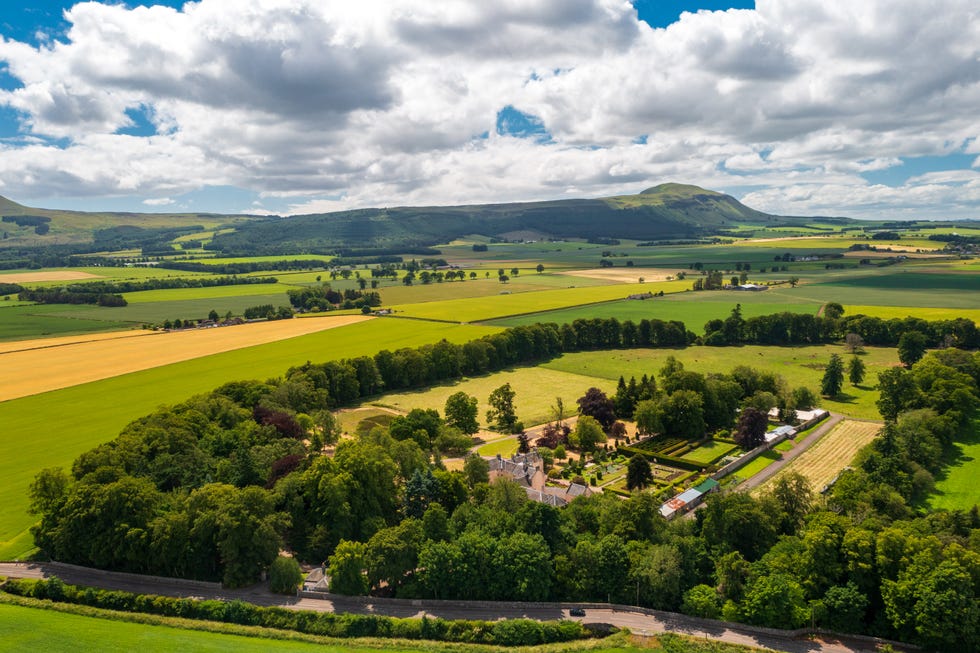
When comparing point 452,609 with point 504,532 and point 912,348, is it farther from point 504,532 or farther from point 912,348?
point 912,348

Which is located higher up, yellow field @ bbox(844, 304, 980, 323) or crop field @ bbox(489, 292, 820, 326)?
yellow field @ bbox(844, 304, 980, 323)

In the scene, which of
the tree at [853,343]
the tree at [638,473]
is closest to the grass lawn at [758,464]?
the tree at [638,473]

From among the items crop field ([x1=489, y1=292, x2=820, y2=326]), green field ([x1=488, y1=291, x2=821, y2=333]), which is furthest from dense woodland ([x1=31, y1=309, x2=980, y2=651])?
green field ([x1=488, y1=291, x2=821, y2=333])

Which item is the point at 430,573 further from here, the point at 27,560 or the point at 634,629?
the point at 27,560

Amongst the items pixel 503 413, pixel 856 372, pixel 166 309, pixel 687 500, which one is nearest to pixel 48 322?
pixel 166 309

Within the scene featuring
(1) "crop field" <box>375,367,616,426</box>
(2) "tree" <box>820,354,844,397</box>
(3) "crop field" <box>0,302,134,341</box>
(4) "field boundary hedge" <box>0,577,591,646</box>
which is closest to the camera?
(4) "field boundary hedge" <box>0,577,591,646</box>

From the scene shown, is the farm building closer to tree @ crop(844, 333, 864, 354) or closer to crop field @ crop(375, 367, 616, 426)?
crop field @ crop(375, 367, 616, 426)

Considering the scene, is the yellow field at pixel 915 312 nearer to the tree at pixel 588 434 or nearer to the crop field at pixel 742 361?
the crop field at pixel 742 361
